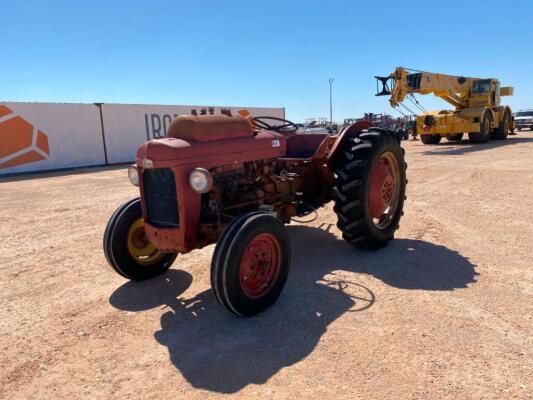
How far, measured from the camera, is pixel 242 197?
13.3 feet

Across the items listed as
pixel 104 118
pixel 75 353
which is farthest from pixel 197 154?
pixel 104 118

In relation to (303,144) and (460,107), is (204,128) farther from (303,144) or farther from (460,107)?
(460,107)

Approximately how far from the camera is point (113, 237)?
13.1 feet

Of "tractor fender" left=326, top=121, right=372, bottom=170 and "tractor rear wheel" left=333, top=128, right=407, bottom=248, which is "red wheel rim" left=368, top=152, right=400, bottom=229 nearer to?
"tractor rear wheel" left=333, top=128, right=407, bottom=248

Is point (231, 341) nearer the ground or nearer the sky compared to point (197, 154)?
nearer the ground

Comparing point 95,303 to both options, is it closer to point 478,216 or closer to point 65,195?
point 478,216

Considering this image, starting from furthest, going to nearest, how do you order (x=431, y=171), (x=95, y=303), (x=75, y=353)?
(x=431, y=171) → (x=95, y=303) → (x=75, y=353)

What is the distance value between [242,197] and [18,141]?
1435cm

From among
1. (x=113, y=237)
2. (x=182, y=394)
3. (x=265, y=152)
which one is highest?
(x=265, y=152)

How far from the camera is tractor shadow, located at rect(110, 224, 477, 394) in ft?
9.12

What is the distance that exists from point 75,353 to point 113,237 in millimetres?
1234

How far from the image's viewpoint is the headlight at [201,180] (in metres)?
3.34

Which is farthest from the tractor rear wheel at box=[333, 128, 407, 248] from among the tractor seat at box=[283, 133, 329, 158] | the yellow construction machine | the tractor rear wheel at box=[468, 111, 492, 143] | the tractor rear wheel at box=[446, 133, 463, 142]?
the tractor rear wheel at box=[446, 133, 463, 142]

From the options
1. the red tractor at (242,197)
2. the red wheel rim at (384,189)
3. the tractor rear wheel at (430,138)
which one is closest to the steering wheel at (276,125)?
the red tractor at (242,197)
